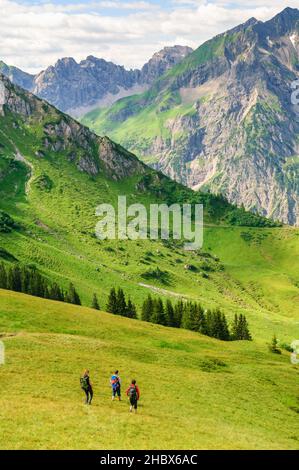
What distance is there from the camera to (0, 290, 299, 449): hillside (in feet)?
134

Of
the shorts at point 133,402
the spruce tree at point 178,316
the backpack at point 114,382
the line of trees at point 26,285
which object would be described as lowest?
the spruce tree at point 178,316

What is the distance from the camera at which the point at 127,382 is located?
60000mm

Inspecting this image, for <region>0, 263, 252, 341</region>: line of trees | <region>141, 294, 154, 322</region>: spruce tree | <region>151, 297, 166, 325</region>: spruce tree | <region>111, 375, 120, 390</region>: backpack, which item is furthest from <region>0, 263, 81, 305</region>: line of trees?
<region>111, 375, 120, 390</region>: backpack

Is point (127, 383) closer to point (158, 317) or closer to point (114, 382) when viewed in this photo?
point (114, 382)

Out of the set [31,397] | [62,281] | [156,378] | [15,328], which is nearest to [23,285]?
[62,281]

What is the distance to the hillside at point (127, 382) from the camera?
41.0m

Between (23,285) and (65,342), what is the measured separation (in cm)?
6664

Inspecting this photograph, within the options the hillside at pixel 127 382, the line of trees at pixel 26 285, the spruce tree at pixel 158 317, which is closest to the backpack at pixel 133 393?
the hillside at pixel 127 382

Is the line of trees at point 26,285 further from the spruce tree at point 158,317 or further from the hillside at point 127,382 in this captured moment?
the hillside at point 127,382

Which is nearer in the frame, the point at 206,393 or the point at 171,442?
the point at 171,442

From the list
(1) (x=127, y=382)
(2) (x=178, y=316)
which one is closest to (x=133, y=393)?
(1) (x=127, y=382)
